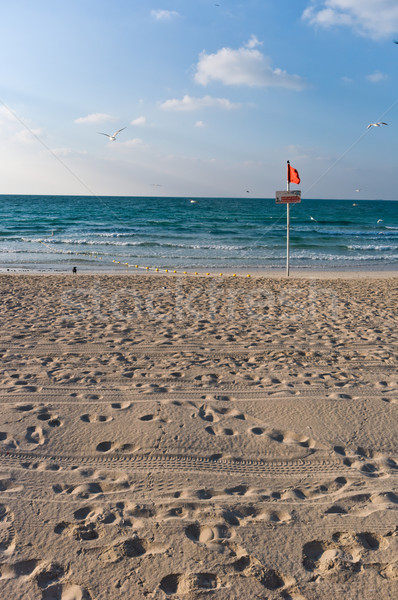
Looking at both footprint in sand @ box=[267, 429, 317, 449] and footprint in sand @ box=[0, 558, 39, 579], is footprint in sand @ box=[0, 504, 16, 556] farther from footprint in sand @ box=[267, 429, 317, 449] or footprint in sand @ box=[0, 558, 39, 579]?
footprint in sand @ box=[267, 429, 317, 449]

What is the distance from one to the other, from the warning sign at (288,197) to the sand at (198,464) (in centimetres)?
535

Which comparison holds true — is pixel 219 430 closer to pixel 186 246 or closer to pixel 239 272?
pixel 239 272

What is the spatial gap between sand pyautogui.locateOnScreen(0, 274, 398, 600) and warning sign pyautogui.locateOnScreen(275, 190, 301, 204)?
5348 mm

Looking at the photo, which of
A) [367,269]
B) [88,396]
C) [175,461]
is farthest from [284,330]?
[367,269]

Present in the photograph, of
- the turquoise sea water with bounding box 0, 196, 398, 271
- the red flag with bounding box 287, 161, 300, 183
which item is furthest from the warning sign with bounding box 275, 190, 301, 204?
the turquoise sea water with bounding box 0, 196, 398, 271

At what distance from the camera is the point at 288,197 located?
36.5 ft

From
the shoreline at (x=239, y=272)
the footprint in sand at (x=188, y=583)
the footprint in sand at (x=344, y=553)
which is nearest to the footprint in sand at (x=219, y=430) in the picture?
the footprint in sand at (x=344, y=553)

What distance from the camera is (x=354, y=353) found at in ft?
17.9

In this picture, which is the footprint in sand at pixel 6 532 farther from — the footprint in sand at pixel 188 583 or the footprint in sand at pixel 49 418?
the footprint in sand at pixel 49 418

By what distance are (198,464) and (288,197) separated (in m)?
9.07

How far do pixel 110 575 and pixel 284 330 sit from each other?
189 inches

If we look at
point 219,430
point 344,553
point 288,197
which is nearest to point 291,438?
point 219,430

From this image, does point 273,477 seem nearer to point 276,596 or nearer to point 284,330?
point 276,596

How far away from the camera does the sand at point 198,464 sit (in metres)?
2.22
